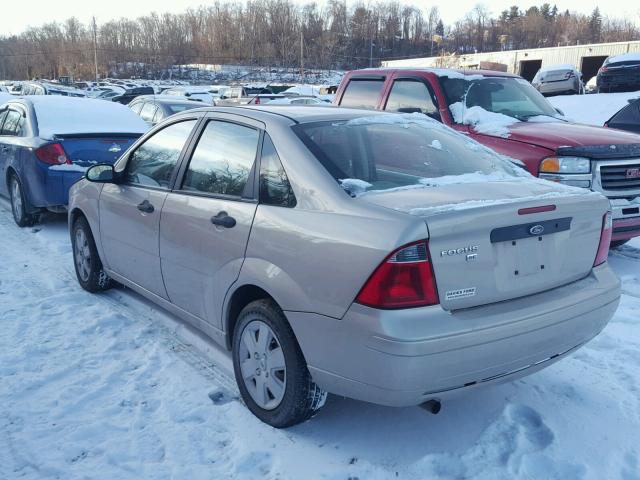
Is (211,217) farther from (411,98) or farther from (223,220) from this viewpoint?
(411,98)

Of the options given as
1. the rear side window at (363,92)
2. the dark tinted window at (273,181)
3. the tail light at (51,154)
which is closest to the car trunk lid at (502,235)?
the dark tinted window at (273,181)

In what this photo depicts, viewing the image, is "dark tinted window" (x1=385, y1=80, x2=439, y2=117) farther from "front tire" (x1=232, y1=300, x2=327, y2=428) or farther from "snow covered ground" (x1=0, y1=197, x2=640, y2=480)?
"front tire" (x1=232, y1=300, x2=327, y2=428)

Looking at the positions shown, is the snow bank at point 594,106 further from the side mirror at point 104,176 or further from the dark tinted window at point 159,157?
the side mirror at point 104,176

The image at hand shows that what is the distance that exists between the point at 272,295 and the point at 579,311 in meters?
1.51

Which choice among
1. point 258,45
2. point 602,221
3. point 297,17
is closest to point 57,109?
point 602,221

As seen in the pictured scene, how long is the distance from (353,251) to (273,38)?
127531 mm

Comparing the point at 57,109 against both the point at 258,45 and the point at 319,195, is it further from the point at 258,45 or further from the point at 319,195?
the point at 258,45

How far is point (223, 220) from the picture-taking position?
3354 millimetres

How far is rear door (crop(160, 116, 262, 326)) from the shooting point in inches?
130

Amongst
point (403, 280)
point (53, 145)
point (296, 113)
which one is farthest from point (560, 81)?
point (403, 280)

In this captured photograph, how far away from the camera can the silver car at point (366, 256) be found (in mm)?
2535

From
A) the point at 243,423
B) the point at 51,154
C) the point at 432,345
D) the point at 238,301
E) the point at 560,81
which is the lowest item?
the point at 243,423

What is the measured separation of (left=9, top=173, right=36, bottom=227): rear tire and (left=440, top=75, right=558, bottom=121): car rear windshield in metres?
5.35

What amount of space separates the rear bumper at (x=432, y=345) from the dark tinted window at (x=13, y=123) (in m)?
6.65
